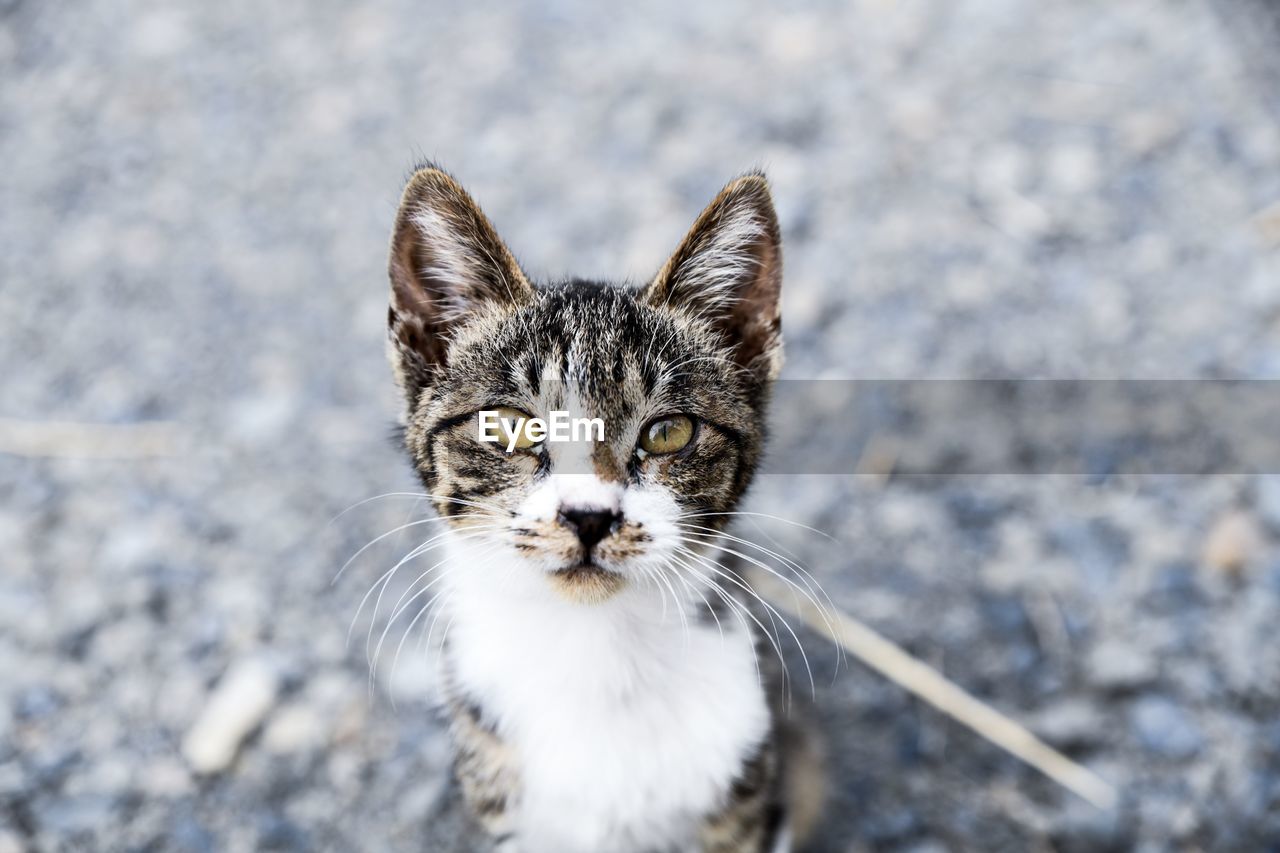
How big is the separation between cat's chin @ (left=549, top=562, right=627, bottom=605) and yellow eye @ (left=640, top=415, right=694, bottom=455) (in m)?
0.25

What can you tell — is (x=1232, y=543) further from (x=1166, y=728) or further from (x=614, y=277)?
(x=614, y=277)

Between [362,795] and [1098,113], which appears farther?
[1098,113]

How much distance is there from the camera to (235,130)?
4.12 metres

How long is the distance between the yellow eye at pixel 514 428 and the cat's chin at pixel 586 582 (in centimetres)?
25

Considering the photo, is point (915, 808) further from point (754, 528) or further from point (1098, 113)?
point (1098, 113)

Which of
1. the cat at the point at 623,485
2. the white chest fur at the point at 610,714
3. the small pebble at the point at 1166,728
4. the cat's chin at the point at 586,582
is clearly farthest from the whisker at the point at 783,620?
the small pebble at the point at 1166,728

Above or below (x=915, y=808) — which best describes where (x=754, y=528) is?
above

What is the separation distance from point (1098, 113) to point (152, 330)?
354 cm

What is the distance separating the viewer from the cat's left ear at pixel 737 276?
1960mm

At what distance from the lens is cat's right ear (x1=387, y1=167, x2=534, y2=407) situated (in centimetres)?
194

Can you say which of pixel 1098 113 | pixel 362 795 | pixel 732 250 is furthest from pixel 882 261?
pixel 362 795

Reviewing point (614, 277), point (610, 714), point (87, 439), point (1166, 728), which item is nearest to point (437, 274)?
point (610, 714)

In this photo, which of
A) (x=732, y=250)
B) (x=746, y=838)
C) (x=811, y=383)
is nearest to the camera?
(x=732, y=250)

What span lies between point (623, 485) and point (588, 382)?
21 centimetres
